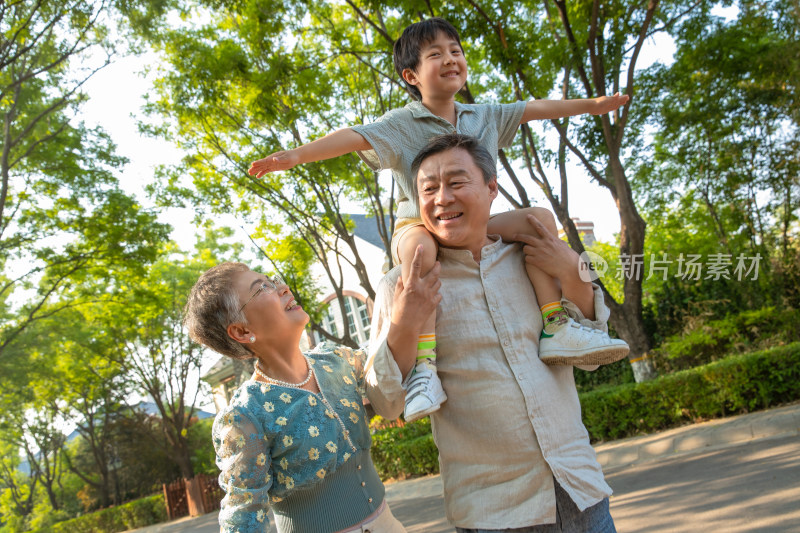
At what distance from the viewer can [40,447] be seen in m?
26.2

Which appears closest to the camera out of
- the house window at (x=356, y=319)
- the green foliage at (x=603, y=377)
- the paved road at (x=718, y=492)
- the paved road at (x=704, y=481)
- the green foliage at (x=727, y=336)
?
the paved road at (x=718, y=492)

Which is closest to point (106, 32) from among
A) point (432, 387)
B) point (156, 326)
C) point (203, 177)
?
point (203, 177)

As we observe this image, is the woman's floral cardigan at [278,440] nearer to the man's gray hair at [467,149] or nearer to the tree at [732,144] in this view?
the man's gray hair at [467,149]

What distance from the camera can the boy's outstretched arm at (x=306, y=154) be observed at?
85.0 inches

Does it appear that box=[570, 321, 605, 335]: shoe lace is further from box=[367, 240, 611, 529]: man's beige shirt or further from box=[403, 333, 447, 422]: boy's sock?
box=[403, 333, 447, 422]: boy's sock

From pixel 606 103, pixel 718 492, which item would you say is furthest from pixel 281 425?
pixel 718 492

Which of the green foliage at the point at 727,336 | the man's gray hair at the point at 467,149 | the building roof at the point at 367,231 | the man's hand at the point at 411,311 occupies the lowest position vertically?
the green foliage at the point at 727,336

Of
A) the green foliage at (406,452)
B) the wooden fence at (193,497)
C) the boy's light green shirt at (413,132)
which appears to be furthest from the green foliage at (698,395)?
the wooden fence at (193,497)

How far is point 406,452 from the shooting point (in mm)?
12008

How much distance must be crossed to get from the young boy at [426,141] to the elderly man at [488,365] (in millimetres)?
56

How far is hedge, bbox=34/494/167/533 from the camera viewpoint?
21.8m

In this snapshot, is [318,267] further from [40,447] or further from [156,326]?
[40,447]

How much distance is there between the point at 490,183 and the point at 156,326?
23.2m

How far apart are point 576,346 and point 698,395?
822 centimetres
